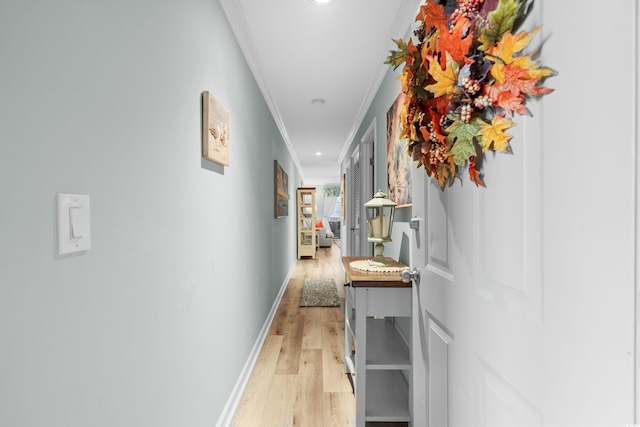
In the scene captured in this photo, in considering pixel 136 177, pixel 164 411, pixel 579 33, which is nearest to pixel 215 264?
pixel 164 411

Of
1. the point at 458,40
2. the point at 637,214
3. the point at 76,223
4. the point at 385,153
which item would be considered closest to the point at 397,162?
the point at 385,153

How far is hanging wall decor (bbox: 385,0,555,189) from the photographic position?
2.09 feet

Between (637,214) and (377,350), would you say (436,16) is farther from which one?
(377,350)

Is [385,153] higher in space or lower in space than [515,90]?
higher

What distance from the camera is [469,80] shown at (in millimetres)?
763

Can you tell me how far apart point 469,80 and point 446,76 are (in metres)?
0.09

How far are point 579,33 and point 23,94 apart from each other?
965mm

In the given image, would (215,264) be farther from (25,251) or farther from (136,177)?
(25,251)

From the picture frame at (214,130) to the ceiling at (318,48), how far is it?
657mm

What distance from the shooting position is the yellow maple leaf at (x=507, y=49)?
61 centimetres

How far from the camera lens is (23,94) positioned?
542mm

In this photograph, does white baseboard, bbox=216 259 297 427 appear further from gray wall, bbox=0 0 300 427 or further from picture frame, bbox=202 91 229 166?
picture frame, bbox=202 91 229 166

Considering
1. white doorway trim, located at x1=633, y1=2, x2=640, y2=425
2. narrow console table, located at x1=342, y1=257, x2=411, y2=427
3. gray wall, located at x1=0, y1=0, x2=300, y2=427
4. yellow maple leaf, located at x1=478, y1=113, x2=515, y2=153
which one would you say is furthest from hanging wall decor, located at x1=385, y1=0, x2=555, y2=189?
gray wall, located at x1=0, y1=0, x2=300, y2=427

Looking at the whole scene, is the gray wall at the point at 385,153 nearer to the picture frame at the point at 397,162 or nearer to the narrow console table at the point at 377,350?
the picture frame at the point at 397,162
